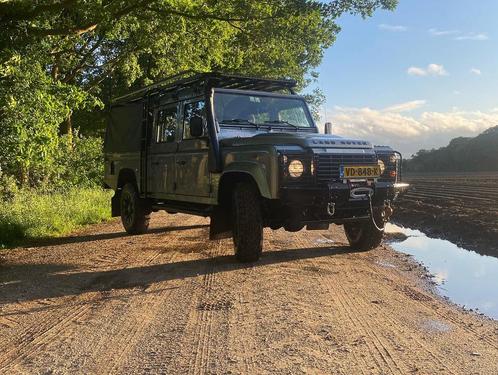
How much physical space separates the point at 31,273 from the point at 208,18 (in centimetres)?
733

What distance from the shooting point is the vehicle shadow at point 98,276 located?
5.90m

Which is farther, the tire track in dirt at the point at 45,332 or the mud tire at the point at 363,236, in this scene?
the mud tire at the point at 363,236

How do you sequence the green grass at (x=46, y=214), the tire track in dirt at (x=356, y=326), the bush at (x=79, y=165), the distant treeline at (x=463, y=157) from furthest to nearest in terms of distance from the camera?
1. the distant treeline at (x=463, y=157)
2. the bush at (x=79, y=165)
3. the green grass at (x=46, y=214)
4. the tire track in dirt at (x=356, y=326)

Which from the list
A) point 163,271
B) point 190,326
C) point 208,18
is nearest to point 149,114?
point 208,18

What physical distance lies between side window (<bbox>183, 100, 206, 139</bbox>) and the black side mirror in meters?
0.18

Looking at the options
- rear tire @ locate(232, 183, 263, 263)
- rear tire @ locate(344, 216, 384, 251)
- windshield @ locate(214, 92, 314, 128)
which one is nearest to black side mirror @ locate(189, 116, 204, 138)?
windshield @ locate(214, 92, 314, 128)

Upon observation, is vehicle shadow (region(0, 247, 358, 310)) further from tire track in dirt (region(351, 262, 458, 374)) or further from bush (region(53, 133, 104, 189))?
bush (region(53, 133, 104, 189))

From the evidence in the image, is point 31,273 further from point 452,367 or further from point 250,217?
point 452,367

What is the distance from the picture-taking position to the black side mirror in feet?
24.9

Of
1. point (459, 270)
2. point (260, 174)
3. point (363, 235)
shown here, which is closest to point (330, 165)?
point (260, 174)

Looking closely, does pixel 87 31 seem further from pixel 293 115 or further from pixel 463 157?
pixel 463 157

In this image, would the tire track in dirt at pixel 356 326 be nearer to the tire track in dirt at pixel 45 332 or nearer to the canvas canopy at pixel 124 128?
the tire track in dirt at pixel 45 332

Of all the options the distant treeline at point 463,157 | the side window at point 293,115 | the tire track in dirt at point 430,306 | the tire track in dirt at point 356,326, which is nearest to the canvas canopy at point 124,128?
the side window at point 293,115

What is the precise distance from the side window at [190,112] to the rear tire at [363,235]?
2914mm
